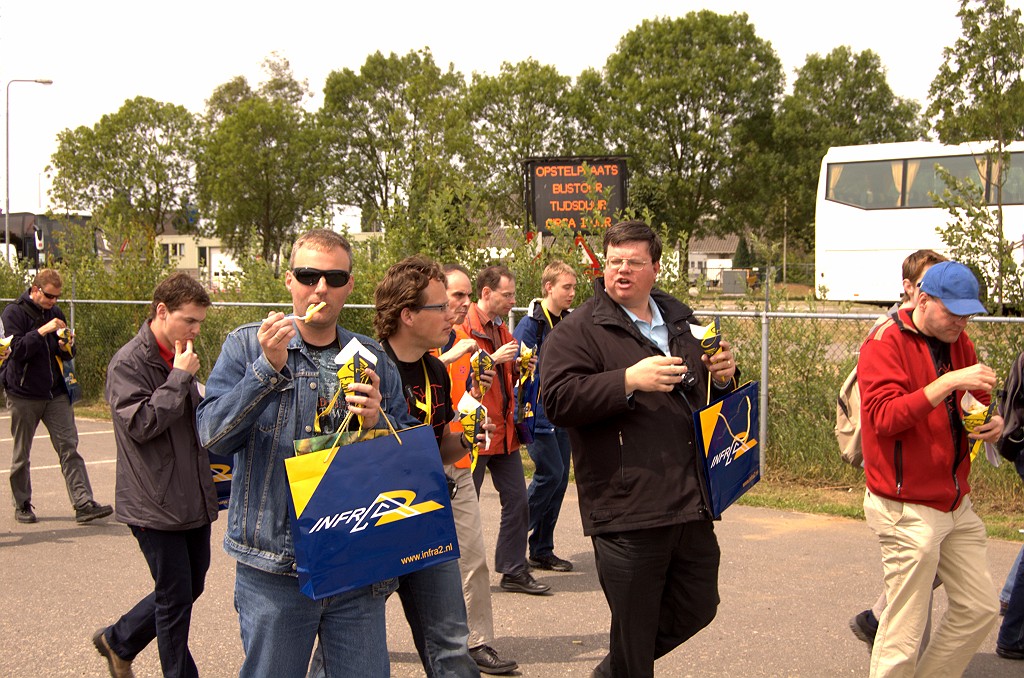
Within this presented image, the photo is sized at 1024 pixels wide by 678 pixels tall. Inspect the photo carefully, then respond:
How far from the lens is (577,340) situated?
3805 millimetres

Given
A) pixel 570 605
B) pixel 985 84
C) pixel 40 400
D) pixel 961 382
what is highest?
pixel 985 84

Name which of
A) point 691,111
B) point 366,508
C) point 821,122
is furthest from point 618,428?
point 821,122

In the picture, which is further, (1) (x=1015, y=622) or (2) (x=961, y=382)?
(1) (x=1015, y=622)

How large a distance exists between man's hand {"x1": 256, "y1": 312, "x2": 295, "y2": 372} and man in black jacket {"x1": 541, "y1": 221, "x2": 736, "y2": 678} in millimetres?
1160

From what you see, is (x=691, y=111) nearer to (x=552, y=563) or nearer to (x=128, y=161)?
(x=128, y=161)

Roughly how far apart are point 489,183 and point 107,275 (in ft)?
116

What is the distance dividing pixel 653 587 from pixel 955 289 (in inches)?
65.0

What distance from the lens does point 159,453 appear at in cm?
418

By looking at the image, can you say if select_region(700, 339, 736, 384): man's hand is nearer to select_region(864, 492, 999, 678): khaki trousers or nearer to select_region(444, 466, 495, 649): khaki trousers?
select_region(864, 492, 999, 678): khaki trousers

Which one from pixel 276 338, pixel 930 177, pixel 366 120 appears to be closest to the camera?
pixel 276 338

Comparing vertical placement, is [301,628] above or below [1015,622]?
above

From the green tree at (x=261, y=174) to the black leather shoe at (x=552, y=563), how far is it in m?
46.5

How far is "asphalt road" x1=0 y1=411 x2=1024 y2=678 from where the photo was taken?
5105 millimetres

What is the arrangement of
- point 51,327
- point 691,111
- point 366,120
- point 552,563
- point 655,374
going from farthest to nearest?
point 366,120 < point 691,111 < point 51,327 < point 552,563 < point 655,374
